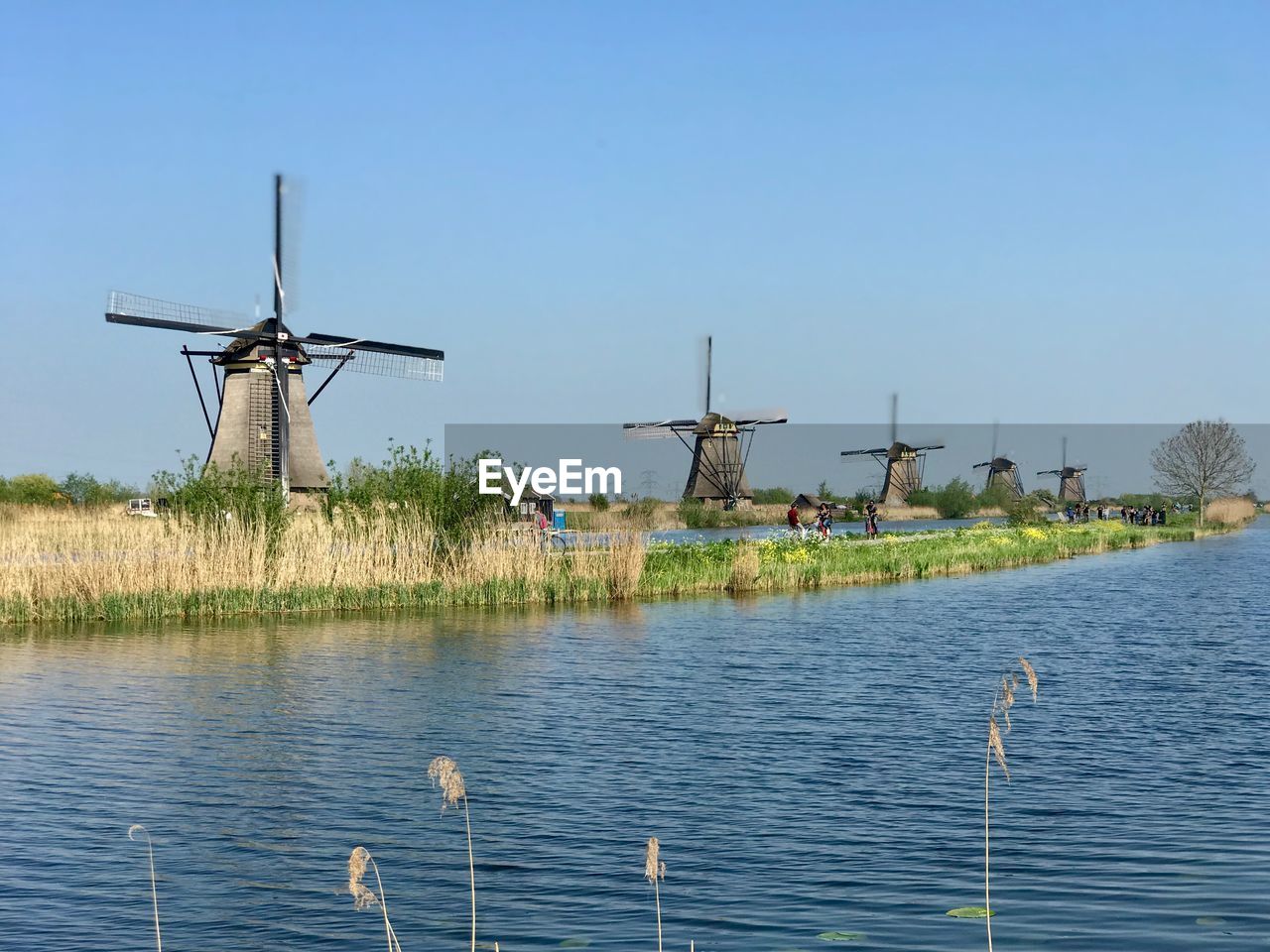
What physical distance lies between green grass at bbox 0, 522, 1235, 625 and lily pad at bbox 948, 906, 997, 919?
56.3 ft

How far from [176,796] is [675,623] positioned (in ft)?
42.1

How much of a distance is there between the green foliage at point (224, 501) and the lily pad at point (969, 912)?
60.4ft

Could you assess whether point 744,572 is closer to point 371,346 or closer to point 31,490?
point 371,346

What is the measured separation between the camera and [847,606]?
2503 cm

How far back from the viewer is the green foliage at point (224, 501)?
2356 centimetres

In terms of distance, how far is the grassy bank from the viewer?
2075 cm

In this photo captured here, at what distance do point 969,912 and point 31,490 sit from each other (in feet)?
191

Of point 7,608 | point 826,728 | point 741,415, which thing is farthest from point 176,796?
point 741,415

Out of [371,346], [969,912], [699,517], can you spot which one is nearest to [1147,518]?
[699,517]

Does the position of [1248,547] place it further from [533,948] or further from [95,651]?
[533,948]

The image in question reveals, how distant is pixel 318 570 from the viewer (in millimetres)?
22688

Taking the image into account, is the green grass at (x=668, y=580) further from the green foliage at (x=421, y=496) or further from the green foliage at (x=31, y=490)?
the green foliage at (x=31, y=490)

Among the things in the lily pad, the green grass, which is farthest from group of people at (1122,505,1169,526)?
the lily pad

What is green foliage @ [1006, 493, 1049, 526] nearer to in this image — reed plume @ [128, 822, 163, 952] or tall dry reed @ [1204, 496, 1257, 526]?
tall dry reed @ [1204, 496, 1257, 526]
